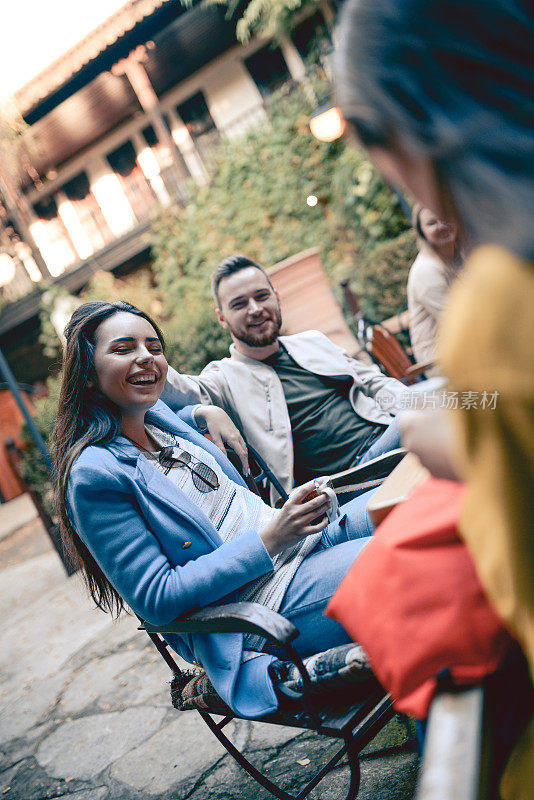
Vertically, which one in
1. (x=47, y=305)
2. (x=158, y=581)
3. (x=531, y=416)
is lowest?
(x=158, y=581)

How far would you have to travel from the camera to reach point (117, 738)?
291 cm

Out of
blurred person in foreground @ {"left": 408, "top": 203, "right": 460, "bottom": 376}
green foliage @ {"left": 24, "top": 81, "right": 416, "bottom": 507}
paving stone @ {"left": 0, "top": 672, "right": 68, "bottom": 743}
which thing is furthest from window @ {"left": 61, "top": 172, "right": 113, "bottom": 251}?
blurred person in foreground @ {"left": 408, "top": 203, "right": 460, "bottom": 376}

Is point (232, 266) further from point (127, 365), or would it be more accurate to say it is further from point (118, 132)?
point (118, 132)

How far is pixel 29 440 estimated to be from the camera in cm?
727

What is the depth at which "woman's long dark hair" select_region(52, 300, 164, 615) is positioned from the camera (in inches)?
67.4

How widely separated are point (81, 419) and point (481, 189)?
58.1 inches

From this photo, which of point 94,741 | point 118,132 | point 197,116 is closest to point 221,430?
point 94,741

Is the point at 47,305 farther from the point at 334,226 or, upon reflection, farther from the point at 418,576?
the point at 418,576

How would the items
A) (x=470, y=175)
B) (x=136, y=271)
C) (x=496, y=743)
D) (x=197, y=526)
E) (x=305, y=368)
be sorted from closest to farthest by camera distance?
(x=470, y=175), (x=496, y=743), (x=197, y=526), (x=305, y=368), (x=136, y=271)

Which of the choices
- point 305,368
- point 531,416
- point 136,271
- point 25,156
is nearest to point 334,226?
point 136,271

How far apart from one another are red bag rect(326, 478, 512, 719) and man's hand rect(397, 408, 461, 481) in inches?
1.2

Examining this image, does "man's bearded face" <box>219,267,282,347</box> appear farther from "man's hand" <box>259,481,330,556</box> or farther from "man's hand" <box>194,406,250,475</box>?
"man's hand" <box>259,481,330,556</box>

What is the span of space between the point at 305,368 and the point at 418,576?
2.07 meters

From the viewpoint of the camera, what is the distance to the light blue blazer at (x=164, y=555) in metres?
1.50
